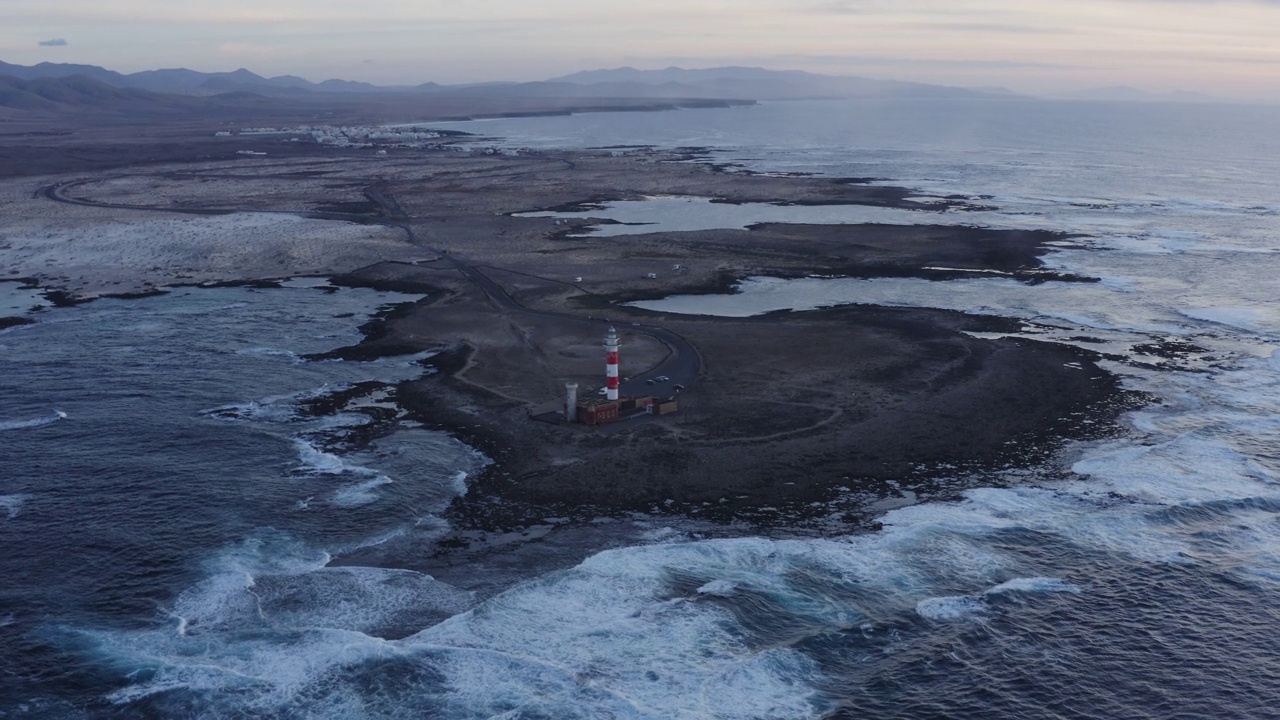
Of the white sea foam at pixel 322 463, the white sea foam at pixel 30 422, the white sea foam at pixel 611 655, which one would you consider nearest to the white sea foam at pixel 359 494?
the white sea foam at pixel 322 463

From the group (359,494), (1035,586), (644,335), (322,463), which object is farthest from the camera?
(644,335)

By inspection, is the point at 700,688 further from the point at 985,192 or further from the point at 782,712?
the point at 985,192

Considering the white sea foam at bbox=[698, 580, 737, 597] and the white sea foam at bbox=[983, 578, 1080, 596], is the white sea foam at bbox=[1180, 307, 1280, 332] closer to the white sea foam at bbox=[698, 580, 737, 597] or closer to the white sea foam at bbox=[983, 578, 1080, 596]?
the white sea foam at bbox=[983, 578, 1080, 596]

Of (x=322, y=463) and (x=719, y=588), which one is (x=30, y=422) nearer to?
(x=322, y=463)

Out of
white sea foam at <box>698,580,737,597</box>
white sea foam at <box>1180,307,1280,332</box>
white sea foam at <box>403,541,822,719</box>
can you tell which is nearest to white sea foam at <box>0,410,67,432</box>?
white sea foam at <box>403,541,822,719</box>

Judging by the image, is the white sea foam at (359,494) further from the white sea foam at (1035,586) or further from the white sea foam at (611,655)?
the white sea foam at (1035,586)

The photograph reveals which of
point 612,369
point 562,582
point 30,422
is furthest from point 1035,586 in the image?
point 30,422
